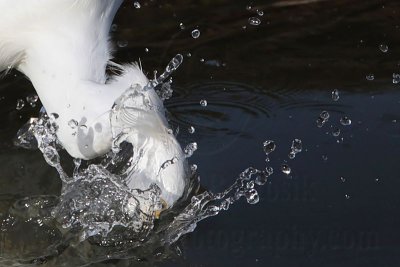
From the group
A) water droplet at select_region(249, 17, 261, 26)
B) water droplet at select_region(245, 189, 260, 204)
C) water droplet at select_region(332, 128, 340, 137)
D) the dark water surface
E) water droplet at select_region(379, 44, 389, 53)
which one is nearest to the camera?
the dark water surface

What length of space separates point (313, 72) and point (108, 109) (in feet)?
3.96

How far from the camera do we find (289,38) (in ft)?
12.6

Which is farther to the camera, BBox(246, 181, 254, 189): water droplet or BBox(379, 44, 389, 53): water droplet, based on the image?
BBox(379, 44, 389, 53): water droplet

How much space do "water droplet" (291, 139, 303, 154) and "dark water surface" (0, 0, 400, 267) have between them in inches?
1.0

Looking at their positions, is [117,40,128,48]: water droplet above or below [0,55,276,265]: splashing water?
above

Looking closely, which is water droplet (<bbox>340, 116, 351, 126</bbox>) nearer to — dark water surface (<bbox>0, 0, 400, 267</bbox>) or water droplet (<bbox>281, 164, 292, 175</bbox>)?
dark water surface (<bbox>0, 0, 400, 267</bbox>)

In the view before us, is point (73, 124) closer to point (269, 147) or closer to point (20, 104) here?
point (269, 147)

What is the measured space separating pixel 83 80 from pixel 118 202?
34 centimetres

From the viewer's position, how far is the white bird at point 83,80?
256 centimetres

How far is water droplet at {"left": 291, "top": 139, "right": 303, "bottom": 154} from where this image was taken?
3.07 meters

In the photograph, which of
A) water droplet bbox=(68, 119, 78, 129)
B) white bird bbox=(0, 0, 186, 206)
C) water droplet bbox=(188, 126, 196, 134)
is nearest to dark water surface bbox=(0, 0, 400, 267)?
water droplet bbox=(188, 126, 196, 134)

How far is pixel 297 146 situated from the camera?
3.09 meters

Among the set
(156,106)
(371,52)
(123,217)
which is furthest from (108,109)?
(371,52)

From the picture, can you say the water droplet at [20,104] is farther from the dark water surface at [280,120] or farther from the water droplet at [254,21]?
the water droplet at [254,21]
